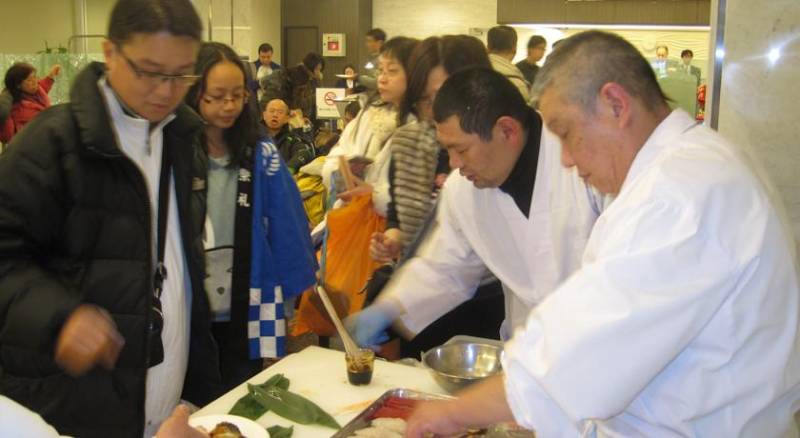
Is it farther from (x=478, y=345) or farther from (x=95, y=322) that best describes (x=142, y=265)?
(x=478, y=345)

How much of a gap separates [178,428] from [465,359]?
81cm

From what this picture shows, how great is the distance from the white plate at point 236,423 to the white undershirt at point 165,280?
0.66ft

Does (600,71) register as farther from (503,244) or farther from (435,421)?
(503,244)

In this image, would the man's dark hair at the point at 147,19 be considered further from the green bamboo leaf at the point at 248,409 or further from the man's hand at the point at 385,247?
the man's hand at the point at 385,247

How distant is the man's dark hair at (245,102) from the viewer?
2.41 meters

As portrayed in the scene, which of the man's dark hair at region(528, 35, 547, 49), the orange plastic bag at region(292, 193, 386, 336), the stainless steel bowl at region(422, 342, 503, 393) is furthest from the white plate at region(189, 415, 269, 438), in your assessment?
the man's dark hair at region(528, 35, 547, 49)

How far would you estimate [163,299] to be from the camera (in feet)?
5.85

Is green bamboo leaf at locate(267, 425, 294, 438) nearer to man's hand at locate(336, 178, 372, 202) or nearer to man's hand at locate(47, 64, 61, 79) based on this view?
man's hand at locate(336, 178, 372, 202)

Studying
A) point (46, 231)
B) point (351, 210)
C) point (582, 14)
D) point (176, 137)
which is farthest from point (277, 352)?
point (582, 14)

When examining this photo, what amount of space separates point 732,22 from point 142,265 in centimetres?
221

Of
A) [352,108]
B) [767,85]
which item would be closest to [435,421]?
[767,85]

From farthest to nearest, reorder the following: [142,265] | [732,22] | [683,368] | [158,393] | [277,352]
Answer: [732,22] < [277,352] < [158,393] < [142,265] < [683,368]

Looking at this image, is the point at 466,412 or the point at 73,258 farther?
the point at 73,258

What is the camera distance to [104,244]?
1.65 m
